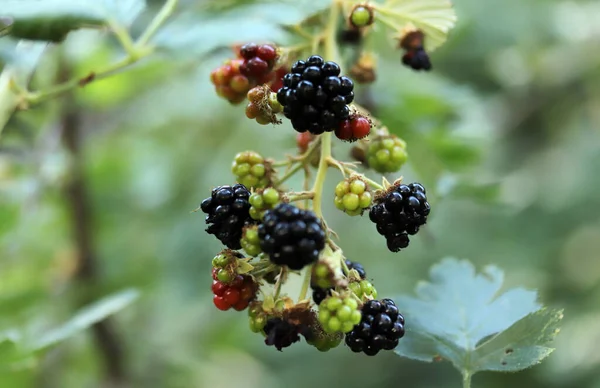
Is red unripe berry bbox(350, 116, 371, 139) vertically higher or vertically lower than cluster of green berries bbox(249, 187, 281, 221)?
higher

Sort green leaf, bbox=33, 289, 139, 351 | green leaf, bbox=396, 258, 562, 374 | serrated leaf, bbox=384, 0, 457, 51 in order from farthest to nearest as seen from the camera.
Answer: green leaf, bbox=33, 289, 139, 351 < serrated leaf, bbox=384, 0, 457, 51 < green leaf, bbox=396, 258, 562, 374

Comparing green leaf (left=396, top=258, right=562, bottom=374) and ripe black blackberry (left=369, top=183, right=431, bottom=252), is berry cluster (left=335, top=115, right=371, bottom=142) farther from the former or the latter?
green leaf (left=396, top=258, right=562, bottom=374)

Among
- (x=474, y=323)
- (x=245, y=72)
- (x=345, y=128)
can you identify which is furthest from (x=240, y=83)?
(x=474, y=323)

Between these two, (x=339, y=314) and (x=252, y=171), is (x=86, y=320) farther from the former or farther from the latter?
(x=339, y=314)

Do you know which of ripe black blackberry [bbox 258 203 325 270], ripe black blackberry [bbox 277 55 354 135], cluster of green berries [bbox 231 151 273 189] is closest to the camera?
ripe black blackberry [bbox 258 203 325 270]

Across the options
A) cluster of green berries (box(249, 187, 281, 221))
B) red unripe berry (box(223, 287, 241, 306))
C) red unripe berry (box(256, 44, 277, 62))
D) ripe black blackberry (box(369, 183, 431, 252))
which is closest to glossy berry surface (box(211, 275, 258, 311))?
red unripe berry (box(223, 287, 241, 306))

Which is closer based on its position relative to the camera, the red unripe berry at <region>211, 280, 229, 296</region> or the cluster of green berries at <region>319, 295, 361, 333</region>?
the cluster of green berries at <region>319, 295, 361, 333</region>

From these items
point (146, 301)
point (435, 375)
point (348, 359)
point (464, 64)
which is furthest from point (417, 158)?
point (348, 359)
